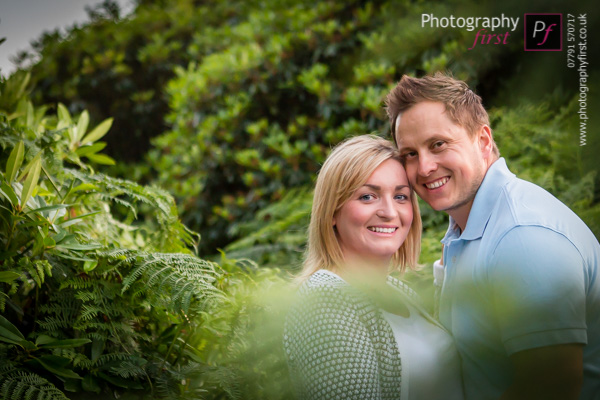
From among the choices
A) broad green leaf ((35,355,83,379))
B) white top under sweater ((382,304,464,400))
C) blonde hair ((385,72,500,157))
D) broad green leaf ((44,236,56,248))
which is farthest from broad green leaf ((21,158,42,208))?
blonde hair ((385,72,500,157))

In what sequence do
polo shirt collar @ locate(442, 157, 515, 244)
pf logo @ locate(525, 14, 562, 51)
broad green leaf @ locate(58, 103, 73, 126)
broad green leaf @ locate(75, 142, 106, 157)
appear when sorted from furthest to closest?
pf logo @ locate(525, 14, 562, 51), broad green leaf @ locate(58, 103, 73, 126), broad green leaf @ locate(75, 142, 106, 157), polo shirt collar @ locate(442, 157, 515, 244)

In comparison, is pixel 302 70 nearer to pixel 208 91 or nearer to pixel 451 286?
pixel 208 91

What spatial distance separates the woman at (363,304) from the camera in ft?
6.34

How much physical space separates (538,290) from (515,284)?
7 centimetres

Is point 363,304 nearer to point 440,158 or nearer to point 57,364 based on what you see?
point 440,158

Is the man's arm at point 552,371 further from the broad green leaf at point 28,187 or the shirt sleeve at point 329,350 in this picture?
the broad green leaf at point 28,187

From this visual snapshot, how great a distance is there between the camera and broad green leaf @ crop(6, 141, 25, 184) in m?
1.99

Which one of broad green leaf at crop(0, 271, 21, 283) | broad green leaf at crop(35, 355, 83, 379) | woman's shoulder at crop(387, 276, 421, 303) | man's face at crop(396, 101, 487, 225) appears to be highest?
man's face at crop(396, 101, 487, 225)

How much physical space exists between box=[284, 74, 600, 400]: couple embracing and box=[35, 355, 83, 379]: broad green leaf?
30.2 inches

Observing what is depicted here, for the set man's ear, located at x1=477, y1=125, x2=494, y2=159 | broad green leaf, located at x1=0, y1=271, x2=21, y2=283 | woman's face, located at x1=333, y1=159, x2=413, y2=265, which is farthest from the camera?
man's ear, located at x1=477, y1=125, x2=494, y2=159

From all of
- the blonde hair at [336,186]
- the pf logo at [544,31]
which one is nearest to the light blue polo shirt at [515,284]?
the blonde hair at [336,186]

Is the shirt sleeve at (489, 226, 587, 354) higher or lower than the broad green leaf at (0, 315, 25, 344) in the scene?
higher

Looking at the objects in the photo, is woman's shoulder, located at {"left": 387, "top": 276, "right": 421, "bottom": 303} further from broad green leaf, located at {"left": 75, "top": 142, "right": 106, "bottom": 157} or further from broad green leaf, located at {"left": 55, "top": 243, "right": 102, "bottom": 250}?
broad green leaf, located at {"left": 75, "top": 142, "right": 106, "bottom": 157}

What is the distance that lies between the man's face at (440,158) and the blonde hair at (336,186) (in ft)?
0.34
